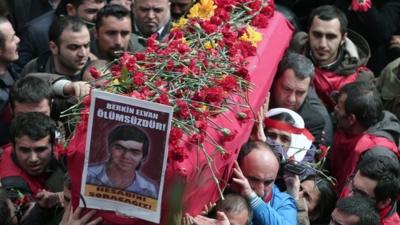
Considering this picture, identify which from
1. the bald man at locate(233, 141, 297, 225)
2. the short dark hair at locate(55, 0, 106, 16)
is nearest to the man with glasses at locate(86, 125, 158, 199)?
the bald man at locate(233, 141, 297, 225)

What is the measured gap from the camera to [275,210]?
5.89 metres

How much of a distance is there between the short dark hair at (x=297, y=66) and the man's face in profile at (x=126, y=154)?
2364mm

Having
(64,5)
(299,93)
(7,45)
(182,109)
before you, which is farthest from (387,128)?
(64,5)

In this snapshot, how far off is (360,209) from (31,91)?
2.21 m

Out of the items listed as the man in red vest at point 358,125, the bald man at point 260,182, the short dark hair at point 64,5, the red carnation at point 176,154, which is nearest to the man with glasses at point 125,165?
the red carnation at point 176,154

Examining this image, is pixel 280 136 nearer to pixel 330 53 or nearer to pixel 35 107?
pixel 330 53

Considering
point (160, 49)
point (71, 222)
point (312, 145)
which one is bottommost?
point (71, 222)

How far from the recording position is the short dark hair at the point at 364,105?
6797 millimetres

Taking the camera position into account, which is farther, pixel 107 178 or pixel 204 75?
pixel 204 75

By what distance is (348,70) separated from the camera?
7.66 m

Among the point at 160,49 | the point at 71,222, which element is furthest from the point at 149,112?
the point at 160,49

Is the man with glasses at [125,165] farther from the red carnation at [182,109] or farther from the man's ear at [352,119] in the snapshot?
the man's ear at [352,119]

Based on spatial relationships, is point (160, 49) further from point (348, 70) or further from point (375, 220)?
point (348, 70)

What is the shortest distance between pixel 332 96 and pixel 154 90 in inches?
102
